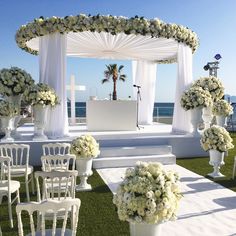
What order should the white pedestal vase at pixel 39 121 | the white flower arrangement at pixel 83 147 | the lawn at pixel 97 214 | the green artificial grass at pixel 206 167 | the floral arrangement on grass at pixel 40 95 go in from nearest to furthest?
the lawn at pixel 97 214 → the white flower arrangement at pixel 83 147 → the green artificial grass at pixel 206 167 → the floral arrangement on grass at pixel 40 95 → the white pedestal vase at pixel 39 121

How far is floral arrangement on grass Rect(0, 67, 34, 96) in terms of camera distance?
354 inches

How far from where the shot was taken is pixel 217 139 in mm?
7195

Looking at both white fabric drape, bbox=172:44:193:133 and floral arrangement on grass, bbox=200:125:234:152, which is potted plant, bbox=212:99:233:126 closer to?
white fabric drape, bbox=172:44:193:133

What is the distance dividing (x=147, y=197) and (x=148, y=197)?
0.01 metres

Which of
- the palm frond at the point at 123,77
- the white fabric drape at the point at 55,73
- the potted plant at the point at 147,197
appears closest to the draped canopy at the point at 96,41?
the white fabric drape at the point at 55,73

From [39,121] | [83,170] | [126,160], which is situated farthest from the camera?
[39,121]

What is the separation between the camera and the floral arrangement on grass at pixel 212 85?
35.3ft

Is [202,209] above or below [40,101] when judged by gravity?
below

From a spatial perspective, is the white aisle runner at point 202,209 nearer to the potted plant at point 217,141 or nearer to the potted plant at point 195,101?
the potted plant at point 217,141

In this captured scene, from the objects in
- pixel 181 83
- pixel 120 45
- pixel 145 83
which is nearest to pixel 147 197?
pixel 181 83

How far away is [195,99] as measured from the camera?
979 cm

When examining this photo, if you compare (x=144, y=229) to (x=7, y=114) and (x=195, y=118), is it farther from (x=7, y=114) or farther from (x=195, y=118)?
(x=195, y=118)

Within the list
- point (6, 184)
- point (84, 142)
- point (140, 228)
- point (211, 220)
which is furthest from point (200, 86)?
point (140, 228)

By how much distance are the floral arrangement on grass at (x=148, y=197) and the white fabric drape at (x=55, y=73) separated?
6.79 metres
